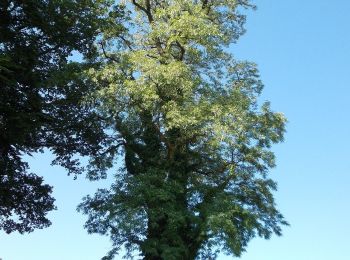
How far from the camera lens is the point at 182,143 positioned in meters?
24.8

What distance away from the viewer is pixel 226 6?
2827 cm

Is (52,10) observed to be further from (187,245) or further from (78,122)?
(187,245)

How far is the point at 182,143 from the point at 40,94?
8.34 metres

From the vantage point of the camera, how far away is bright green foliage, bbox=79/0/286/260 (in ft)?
71.9

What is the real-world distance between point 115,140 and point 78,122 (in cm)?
237

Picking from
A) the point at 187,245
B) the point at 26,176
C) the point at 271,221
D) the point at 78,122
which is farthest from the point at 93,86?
the point at 271,221

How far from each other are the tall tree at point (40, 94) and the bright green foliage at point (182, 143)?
1.71 meters

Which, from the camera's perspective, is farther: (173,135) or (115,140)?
(115,140)

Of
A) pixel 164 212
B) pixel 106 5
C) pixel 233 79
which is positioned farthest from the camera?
pixel 106 5

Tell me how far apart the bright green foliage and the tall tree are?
171cm

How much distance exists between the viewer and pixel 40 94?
26.4m

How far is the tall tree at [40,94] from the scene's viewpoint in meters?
24.4

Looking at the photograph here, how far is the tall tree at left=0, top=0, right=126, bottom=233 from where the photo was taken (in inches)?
961

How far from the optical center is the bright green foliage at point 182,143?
21922 mm
